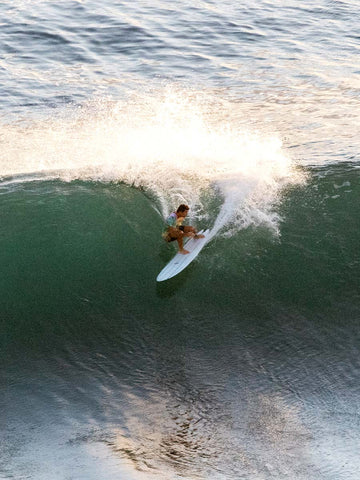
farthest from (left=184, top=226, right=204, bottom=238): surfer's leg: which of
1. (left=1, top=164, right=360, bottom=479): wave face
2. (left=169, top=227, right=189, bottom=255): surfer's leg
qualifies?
(left=1, top=164, right=360, bottom=479): wave face

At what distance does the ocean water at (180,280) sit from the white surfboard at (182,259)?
166 mm

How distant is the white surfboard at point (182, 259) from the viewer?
11320mm

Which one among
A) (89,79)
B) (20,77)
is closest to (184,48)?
(89,79)

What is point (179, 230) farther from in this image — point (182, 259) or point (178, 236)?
point (182, 259)

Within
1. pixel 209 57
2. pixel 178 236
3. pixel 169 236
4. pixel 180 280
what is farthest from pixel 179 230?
pixel 209 57

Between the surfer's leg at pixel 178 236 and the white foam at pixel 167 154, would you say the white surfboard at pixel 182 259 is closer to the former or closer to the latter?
the surfer's leg at pixel 178 236

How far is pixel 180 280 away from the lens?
11406 millimetres

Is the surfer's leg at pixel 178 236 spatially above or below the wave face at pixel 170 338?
above

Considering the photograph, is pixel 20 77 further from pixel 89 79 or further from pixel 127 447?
pixel 127 447

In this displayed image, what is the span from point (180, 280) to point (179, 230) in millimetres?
867

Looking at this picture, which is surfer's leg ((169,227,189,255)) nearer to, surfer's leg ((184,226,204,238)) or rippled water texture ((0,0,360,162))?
surfer's leg ((184,226,204,238))

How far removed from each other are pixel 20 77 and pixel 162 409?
16.1 m

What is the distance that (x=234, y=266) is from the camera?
38.3ft

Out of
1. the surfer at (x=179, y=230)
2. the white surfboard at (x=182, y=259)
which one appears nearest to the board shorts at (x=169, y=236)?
the surfer at (x=179, y=230)
